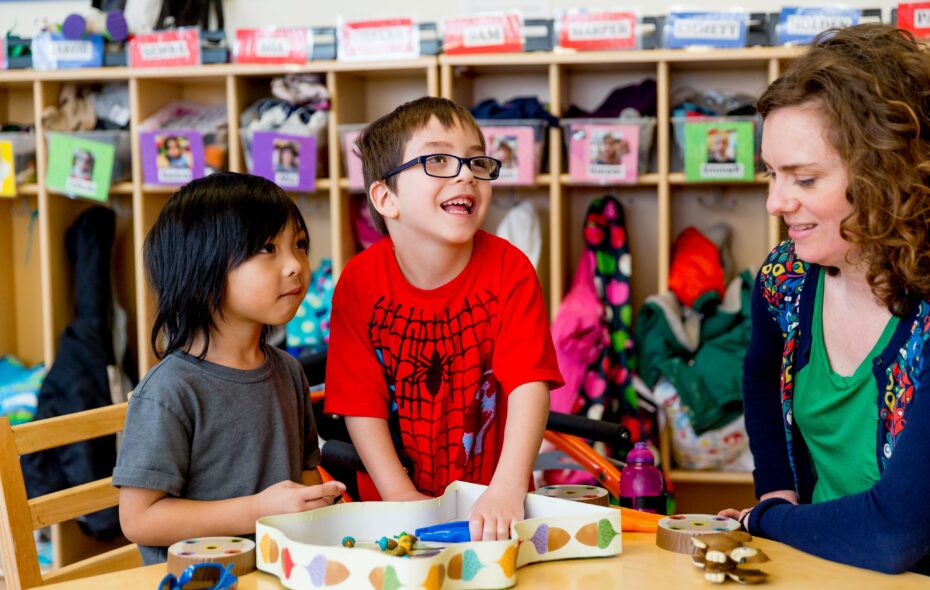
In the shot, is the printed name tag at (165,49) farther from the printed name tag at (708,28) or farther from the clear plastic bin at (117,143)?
the printed name tag at (708,28)

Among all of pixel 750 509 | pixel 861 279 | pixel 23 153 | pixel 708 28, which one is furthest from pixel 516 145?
pixel 750 509

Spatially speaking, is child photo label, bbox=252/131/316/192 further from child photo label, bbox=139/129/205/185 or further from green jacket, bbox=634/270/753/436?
green jacket, bbox=634/270/753/436

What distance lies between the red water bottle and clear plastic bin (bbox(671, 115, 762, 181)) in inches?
57.7

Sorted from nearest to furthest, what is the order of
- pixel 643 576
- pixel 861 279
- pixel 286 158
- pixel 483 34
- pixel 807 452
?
pixel 643 576 < pixel 861 279 < pixel 807 452 < pixel 483 34 < pixel 286 158

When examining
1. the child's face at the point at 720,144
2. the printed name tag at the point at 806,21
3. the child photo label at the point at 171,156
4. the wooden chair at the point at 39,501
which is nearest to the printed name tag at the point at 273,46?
the child photo label at the point at 171,156

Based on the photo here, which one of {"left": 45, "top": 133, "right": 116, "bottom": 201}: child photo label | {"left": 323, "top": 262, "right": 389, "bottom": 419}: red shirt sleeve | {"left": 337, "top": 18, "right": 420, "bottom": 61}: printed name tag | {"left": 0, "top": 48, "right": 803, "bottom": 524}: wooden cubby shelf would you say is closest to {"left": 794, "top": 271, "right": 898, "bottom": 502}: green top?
{"left": 323, "top": 262, "right": 389, "bottom": 419}: red shirt sleeve

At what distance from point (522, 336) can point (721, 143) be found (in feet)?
5.24

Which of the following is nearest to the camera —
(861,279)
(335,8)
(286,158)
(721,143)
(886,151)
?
(886,151)

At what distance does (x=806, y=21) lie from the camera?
291 cm

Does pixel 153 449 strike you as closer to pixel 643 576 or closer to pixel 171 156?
pixel 643 576

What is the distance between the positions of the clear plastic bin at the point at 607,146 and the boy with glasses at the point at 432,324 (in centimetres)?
142

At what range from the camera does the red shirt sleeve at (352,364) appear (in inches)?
63.6

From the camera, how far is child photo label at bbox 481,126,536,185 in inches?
119

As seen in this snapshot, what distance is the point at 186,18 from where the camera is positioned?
3.42 metres
